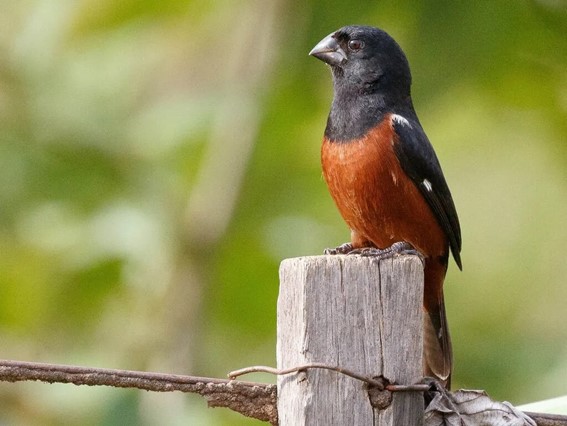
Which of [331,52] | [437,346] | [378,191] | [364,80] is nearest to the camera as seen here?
[378,191]

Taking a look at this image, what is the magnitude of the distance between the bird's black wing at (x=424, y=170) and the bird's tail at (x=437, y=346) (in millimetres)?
278

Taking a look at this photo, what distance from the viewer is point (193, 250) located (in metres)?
7.02

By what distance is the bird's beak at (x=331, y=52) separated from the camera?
4984mm

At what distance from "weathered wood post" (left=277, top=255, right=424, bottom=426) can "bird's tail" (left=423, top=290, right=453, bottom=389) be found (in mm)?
1688

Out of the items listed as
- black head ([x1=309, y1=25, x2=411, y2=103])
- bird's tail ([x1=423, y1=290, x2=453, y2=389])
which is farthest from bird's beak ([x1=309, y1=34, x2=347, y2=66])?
bird's tail ([x1=423, y1=290, x2=453, y2=389])

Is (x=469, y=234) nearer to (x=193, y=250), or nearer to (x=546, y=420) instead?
(x=193, y=250)

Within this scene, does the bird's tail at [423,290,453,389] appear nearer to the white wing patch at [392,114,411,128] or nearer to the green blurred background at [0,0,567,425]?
Answer: the white wing patch at [392,114,411,128]

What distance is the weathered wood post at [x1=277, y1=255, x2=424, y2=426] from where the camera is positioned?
286 cm

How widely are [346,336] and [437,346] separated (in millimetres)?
1990

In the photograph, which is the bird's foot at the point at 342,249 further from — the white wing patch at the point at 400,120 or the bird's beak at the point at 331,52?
the bird's beak at the point at 331,52

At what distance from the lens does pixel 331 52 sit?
197 inches

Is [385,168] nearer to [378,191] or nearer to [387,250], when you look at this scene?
[378,191]

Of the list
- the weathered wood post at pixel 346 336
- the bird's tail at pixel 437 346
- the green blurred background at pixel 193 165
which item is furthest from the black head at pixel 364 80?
the weathered wood post at pixel 346 336

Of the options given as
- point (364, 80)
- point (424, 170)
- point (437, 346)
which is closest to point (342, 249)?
point (424, 170)
